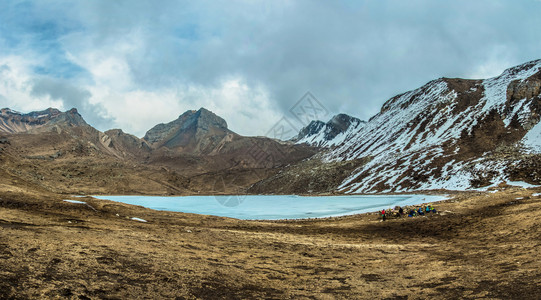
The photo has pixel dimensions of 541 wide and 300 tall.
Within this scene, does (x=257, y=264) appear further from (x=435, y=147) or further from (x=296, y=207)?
(x=435, y=147)

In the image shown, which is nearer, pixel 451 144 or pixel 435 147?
pixel 451 144

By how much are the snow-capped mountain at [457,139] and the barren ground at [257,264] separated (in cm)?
5354

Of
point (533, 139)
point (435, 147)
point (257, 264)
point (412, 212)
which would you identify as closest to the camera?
point (257, 264)

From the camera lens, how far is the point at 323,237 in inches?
934

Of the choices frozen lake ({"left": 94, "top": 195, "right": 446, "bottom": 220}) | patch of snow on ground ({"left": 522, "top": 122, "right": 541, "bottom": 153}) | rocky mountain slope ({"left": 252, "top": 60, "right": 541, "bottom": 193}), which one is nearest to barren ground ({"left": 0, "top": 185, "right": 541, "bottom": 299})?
frozen lake ({"left": 94, "top": 195, "right": 446, "bottom": 220})

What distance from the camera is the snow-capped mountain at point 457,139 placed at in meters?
74.3

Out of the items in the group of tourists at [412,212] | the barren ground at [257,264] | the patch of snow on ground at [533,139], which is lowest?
the barren ground at [257,264]

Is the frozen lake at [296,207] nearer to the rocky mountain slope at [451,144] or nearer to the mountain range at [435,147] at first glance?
the rocky mountain slope at [451,144]

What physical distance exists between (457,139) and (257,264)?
108 m

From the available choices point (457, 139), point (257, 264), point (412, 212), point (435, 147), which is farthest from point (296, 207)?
point (457, 139)

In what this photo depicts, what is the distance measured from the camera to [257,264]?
14.3m

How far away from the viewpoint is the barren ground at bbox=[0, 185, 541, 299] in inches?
370

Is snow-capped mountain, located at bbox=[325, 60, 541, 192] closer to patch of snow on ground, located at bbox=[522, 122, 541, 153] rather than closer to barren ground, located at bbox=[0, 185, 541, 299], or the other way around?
patch of snow on ground, located at bbox=[522, 122, 541, 153]

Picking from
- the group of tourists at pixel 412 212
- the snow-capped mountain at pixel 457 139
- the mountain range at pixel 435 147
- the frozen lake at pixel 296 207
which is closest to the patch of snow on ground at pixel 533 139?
the snow-capped mountain at pixel 457 139
